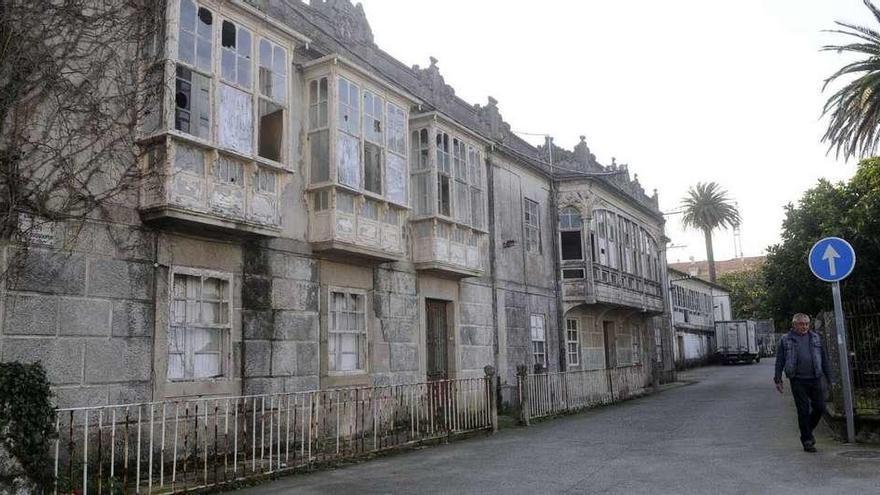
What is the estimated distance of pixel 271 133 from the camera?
11.2 metres

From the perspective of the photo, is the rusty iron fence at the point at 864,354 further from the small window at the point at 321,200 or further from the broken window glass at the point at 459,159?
the small window at the point at 321,200

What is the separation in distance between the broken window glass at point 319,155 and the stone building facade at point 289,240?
34 mm

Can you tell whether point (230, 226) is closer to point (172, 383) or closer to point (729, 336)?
point (172, 383)

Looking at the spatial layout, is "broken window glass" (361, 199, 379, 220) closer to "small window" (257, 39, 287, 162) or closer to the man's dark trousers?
"small window" (257, 39, 287, 162)

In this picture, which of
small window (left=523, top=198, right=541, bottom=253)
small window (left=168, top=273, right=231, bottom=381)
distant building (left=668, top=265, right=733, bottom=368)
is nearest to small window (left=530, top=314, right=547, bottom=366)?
small window (left=523, top=198, right=541, bottom=253)

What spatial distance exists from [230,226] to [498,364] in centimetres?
962

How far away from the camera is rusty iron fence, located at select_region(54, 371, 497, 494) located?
24.7 feet

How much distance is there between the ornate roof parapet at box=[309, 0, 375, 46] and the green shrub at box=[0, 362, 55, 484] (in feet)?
28.5

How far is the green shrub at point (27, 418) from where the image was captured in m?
5.98


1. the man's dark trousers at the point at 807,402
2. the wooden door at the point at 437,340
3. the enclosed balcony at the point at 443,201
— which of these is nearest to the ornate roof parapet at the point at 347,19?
the enclosed balcony at the point at 443,201

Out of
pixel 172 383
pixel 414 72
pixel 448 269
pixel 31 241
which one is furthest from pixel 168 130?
pixel 414 72

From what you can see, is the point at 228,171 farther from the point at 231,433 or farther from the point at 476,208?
the point at 476,208

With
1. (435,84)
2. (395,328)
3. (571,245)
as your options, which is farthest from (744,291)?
(395,328)

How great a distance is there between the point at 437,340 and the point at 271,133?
6.48 metres
